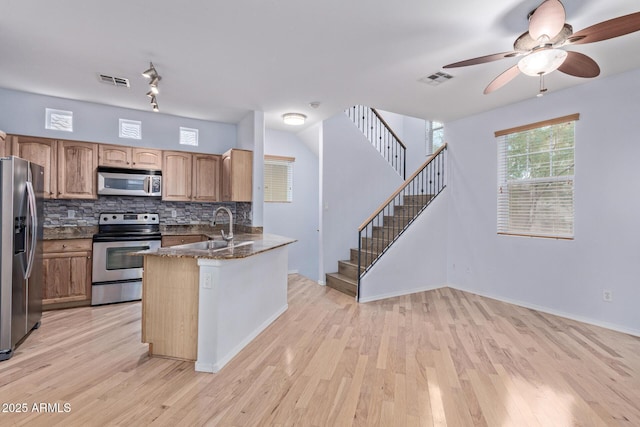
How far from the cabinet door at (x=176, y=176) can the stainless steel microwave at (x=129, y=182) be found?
97 millimetres

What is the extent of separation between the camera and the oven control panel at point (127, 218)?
14.6 feet

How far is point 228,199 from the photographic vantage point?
15.9 feet

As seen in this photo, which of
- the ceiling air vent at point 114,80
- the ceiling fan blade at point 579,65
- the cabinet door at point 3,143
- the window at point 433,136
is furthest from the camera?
the window at point 433,136

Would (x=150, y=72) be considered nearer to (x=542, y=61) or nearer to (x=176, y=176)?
(x=176, y=176)

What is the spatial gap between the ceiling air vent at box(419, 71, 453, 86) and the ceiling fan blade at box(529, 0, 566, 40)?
1.34 meters

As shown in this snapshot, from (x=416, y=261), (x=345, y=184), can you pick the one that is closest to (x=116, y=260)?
(x=345, y=184)

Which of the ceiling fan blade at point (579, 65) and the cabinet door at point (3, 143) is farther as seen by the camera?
the cabinet door at point (3, 143)

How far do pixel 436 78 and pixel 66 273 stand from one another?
496 centimetres

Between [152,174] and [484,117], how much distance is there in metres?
5.03

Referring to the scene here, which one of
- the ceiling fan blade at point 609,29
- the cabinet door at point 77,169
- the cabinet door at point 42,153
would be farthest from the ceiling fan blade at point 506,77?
the cabinet door at point 42,153

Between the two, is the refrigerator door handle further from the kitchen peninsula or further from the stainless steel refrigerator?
the kitchen peninsula

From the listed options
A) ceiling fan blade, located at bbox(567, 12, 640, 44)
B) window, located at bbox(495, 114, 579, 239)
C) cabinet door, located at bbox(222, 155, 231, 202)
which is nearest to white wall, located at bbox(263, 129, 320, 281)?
cabinet door, located at bbox(222, 155, 231, 202)

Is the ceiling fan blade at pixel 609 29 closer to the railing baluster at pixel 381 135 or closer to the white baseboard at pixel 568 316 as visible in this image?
the white baseboard at pixel 568 316

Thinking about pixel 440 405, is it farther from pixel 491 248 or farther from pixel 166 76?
pixel 166 76
